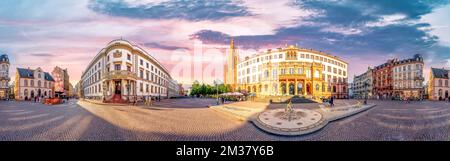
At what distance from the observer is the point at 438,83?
11.1ft

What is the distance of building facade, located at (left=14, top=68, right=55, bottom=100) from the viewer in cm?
333

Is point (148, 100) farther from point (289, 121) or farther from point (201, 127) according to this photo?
point (289, 121)

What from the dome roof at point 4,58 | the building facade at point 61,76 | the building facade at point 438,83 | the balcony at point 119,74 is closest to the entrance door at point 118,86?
the balcony at point 119,74

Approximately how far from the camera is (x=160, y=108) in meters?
3.57

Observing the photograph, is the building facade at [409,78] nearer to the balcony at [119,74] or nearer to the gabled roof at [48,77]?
the balcony at [119,74]

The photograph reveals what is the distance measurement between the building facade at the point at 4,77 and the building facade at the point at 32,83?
14 cm

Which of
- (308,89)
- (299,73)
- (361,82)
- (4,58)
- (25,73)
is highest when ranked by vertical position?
(4,58)

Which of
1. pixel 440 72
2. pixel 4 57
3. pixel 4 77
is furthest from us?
pixel 4 77

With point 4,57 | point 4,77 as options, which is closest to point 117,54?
point 4,57

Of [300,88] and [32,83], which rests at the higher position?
[32,83]

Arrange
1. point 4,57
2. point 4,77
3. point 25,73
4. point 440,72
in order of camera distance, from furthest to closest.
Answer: point 25,73 < point 4,77 < point 440,72 < point 4,57

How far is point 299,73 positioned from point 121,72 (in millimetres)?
3302
